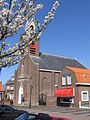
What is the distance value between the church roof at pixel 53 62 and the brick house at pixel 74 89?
8.77 metres

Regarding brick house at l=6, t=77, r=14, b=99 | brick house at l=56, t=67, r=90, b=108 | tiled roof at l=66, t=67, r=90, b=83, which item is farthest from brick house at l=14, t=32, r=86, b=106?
brick house at l=6, t=77, r=14, b=99

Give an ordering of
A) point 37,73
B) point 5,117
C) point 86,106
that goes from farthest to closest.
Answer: point 37,73
point 86,106
point 5,117

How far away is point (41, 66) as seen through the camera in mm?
48188

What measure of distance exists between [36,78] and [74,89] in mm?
11272

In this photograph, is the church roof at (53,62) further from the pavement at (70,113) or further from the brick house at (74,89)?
the pavement at (70,113)

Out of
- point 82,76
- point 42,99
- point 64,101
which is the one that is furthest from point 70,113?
point 42,99

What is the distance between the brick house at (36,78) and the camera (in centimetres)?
4666

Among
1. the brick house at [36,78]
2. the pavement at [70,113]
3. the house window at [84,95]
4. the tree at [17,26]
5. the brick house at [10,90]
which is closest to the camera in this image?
the tree at [17,26]

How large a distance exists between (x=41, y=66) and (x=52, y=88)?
5.67 metres

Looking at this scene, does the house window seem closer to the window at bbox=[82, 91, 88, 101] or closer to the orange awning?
the window at bbox=[82, 91, 88, 101]

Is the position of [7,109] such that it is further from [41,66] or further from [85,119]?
[41,66]

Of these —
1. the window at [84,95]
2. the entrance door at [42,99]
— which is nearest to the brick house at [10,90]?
the entrance door at [42,99]

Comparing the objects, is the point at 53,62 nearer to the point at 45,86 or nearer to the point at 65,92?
the point at 45,86

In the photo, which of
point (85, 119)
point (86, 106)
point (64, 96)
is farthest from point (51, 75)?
point (85, 119)
